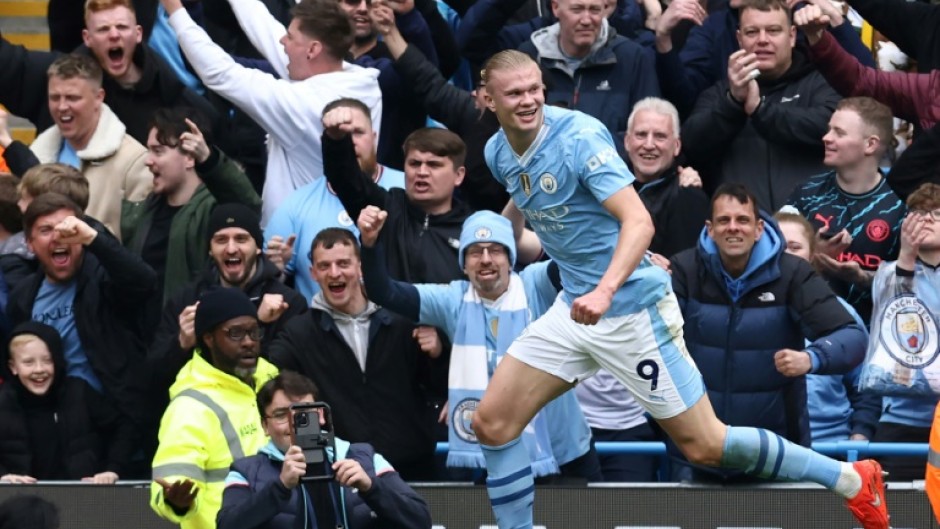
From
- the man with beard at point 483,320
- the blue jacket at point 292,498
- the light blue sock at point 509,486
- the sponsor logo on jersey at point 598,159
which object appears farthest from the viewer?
the man with beard at point 483,320

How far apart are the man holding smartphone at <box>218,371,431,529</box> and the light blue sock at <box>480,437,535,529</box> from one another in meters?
0.32

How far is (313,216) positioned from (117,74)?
69.9 inches

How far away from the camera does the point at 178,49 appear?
12484mm

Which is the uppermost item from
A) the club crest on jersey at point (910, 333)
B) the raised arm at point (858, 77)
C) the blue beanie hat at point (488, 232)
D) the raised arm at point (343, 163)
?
the raised arm at point (858, 77)

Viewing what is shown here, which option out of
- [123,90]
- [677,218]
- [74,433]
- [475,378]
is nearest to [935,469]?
[475,378]

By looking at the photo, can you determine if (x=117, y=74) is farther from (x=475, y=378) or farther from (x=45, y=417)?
(x=475, y=378)

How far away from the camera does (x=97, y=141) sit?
37.1ft

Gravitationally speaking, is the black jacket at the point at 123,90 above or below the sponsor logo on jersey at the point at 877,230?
above

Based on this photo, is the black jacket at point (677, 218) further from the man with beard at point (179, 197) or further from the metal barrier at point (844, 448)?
the man with beard at point (179, 197)

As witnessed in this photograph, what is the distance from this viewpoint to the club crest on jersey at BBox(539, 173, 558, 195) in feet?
27.6

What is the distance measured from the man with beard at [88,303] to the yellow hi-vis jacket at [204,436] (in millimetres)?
1168

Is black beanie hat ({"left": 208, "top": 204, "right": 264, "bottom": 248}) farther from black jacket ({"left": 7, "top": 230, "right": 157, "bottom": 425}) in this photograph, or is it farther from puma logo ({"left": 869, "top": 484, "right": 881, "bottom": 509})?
puma logo ({"left": 869, "top": 484, "right": 881, "bottom": 509})

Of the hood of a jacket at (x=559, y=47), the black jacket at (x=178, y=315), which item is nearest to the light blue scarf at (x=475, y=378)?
the black jacket at (x=178, y=315)

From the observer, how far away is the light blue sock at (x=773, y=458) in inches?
336
